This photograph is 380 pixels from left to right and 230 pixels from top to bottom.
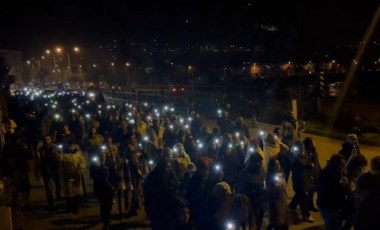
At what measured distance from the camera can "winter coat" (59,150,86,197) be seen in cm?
1041

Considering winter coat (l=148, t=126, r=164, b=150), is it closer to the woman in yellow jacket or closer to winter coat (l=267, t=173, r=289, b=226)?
the woman in yellow jacket

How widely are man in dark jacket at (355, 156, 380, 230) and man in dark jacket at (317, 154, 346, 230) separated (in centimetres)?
103

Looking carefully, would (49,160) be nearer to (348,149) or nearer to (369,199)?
(348,149)

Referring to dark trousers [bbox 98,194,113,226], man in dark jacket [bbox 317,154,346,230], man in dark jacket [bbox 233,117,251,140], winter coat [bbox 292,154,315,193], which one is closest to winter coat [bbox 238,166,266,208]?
man in dark jacket [bbox 317,154,346,230]

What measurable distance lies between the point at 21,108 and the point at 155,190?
18989mm

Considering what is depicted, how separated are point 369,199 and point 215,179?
94.8 inches

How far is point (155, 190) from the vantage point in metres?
7.83

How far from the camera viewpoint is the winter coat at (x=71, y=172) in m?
10.4

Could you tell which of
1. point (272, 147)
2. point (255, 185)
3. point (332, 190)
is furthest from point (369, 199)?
point (272, 147)

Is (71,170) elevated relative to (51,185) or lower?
elevated

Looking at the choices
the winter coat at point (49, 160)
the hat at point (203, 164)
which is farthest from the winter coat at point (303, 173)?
the winter coat at point (49, 160)

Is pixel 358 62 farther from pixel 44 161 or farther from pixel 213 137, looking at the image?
pixel 44 161

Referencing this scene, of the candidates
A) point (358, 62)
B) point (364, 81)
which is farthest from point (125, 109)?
point (364, 81)

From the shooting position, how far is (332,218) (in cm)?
743
